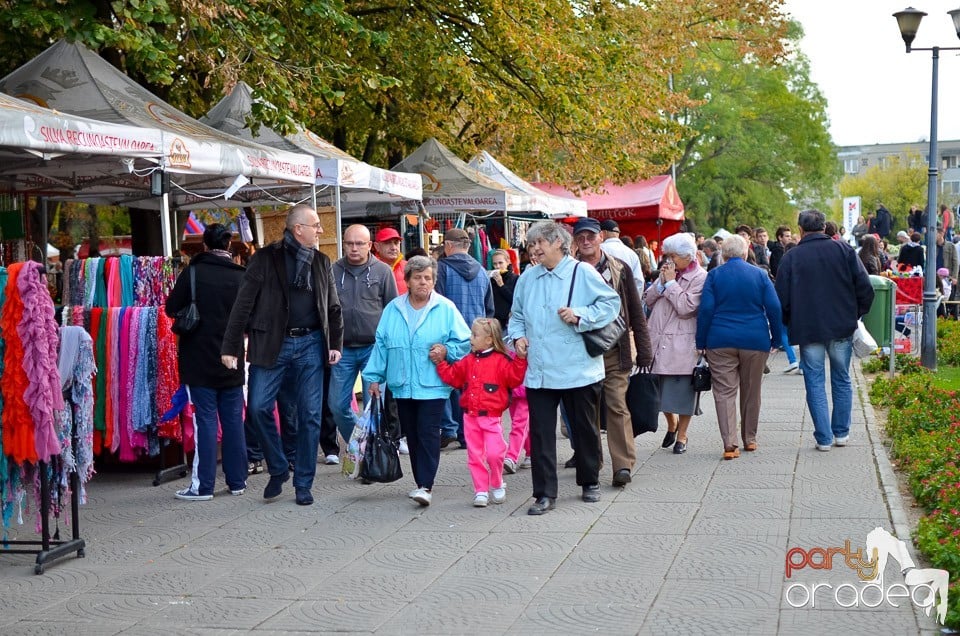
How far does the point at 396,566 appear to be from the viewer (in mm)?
6379

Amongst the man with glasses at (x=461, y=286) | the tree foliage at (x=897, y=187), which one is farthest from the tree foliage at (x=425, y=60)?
the tree foliage at (x=897, y=187)

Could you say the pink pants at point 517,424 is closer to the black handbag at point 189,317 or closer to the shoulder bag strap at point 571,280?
the shoulder bag strap at point 571,280

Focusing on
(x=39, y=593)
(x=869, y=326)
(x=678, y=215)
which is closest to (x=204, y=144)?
(x=39, y=593)

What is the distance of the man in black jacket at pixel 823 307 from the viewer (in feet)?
Result: 31.7

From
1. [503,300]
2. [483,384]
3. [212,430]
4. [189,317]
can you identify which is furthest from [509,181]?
[483,384]

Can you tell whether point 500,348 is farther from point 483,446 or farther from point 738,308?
point 738,308

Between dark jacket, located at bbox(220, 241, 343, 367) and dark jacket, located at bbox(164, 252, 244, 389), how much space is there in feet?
0.91

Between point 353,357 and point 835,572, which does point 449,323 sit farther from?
point 835,572

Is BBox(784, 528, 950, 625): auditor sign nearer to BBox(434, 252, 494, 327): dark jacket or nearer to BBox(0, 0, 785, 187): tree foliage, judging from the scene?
BBox(434, 252, 494, 327): dark jacket

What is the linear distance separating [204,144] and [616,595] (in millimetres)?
5417

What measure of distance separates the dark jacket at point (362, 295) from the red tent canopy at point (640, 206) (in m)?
19.2

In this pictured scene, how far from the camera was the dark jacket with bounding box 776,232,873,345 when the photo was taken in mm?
9656

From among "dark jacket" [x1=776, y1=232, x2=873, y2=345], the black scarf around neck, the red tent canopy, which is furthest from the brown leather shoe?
the red tent canopy

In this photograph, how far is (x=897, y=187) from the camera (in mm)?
91250
